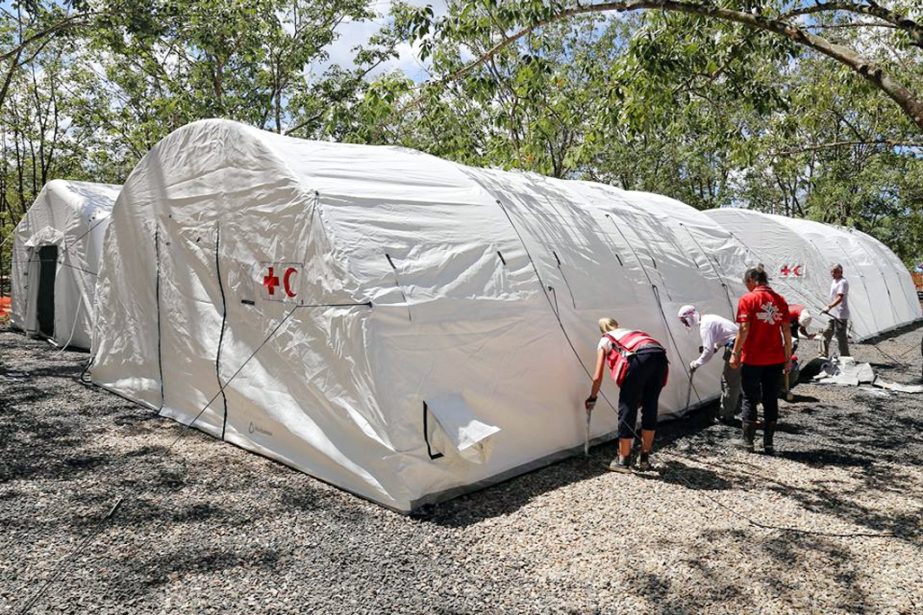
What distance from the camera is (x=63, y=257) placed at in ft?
40.0

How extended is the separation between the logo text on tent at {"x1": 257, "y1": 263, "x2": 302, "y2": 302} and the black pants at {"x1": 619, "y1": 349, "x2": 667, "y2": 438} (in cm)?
297

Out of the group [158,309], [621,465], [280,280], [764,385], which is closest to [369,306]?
[280,280]

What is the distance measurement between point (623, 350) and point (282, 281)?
306 cm

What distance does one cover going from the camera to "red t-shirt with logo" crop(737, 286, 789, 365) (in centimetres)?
614

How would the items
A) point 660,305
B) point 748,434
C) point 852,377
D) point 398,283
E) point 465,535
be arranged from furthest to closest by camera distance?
point 852,377 → point 660,305 → point 748,434 → point 398,283 → point 465,535

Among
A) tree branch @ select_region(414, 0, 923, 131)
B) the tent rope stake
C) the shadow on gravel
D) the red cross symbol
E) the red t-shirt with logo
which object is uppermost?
tree branch @ select_region(414, 0, 923, 131)

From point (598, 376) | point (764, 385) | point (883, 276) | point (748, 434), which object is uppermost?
point (883, 276)

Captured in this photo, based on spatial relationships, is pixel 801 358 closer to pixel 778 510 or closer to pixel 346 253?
pixel 778 510

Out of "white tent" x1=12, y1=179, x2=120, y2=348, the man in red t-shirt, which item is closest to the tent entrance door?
"white tent" x1=12, y1=179, x2=120, y2=348

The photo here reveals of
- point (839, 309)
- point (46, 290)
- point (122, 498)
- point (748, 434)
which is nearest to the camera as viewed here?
point (122, 498)

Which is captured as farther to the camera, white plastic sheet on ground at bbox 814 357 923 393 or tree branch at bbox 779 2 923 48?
white plastic sheet on ground at bbox 814 357 923 393

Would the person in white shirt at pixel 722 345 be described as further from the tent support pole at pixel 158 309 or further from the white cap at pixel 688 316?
the tent support pole at pixel 158 309

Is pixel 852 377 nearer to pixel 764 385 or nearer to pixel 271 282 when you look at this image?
pixel 764 385

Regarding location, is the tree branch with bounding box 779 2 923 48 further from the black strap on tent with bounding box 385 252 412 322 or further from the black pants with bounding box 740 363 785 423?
the black strap on tent with bounding box 385 252 412 322
